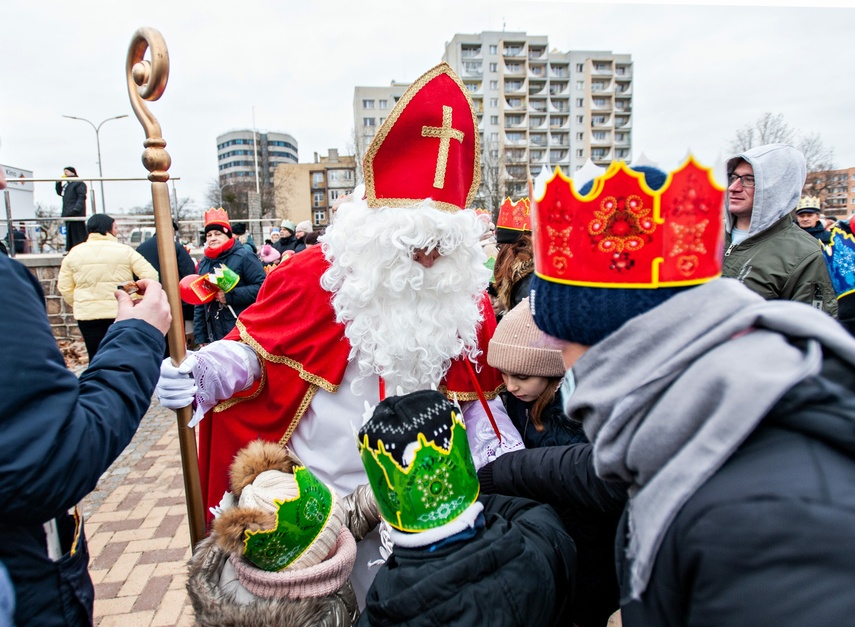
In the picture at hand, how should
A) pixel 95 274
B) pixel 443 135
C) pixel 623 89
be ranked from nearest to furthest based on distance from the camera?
pixel 443 135 < pixel 95 274 < pixel 623 89

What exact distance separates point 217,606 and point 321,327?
1.05m

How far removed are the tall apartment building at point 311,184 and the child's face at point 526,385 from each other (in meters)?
56.4

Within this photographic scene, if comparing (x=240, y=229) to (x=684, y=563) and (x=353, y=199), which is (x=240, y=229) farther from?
(x=684, y=563)

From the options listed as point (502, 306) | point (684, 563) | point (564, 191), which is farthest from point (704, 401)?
point (502, 306)

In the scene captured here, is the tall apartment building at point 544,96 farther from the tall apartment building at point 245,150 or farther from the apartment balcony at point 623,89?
the tall apartment building at point 245,150

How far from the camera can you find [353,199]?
2.36 metres

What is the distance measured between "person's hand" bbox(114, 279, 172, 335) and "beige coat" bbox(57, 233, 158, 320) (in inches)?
180

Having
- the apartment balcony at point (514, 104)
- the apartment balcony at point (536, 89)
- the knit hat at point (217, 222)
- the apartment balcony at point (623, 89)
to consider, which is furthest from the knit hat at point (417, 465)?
the apartment balcony at point (623, 89)

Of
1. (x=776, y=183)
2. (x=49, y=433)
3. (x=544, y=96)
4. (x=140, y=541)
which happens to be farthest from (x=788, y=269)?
(x=544, y=96)

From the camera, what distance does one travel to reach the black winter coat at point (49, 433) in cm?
96

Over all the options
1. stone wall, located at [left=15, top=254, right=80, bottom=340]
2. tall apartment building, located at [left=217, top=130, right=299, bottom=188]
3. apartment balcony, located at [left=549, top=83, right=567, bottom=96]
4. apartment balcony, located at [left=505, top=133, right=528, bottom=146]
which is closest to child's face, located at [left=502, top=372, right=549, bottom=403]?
stone wall, located at [left=15, top=254, right=80, bottom=340]

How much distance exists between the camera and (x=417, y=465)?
1160mm

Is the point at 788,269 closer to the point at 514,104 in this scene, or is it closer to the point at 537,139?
the point at 537,139

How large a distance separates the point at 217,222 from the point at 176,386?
4326mm
